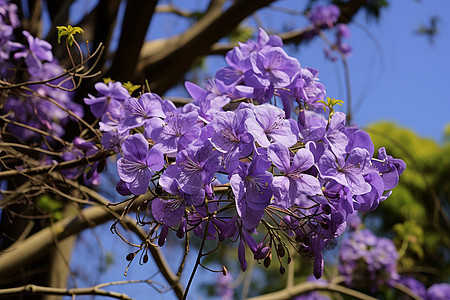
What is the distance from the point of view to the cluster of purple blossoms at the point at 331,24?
2730 mm

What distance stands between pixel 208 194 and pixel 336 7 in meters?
2.36

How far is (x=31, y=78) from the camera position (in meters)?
1.63

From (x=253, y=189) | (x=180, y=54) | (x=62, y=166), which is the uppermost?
(x=253, y=189)

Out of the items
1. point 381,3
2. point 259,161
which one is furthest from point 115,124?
point 381,3

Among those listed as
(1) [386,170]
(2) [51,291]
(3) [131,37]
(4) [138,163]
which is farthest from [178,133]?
(3) [131,37]

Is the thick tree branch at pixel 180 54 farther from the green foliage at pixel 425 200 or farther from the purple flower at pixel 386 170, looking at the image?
the green foliage at pixel 425 200

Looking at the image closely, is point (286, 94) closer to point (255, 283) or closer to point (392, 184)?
point (392, 184)

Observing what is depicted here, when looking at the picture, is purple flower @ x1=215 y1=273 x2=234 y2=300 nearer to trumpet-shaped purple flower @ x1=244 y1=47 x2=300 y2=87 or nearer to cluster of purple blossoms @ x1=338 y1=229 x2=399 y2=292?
cluster of purple blossoms @ x1=338 y1=229 x2=399 y2=292

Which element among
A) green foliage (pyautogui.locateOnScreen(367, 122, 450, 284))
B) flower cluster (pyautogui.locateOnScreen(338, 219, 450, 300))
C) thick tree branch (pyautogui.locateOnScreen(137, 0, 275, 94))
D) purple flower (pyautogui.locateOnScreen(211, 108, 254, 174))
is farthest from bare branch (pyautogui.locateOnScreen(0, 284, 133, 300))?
green foliage (pyautogui.locateOnScreen(367, 122, 450, 284))

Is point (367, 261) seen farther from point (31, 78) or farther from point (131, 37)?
point (31, 78)

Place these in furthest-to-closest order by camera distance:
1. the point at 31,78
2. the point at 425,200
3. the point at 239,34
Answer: the point at 425,200, the point at 239,34, the point at 31,78

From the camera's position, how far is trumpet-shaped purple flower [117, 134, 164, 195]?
0.68m

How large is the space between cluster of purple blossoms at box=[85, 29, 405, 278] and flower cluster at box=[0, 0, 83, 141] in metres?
0.50

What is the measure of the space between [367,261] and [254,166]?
2.24 m
